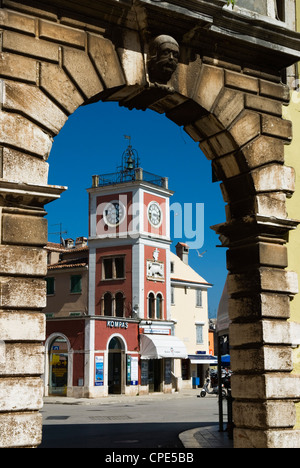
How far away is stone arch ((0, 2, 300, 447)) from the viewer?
7.12 metres

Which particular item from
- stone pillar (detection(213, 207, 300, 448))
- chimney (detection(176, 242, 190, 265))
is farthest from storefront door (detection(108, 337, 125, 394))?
stone pillar (detection(213, 207, 300, 448))

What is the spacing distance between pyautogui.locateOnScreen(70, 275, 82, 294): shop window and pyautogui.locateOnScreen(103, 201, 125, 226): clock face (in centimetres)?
440

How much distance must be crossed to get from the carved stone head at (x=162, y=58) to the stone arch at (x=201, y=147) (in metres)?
0.13

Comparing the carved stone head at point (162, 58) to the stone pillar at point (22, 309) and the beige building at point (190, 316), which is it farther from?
the beige building at point (190, 316)

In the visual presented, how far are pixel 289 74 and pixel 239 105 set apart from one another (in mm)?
1477

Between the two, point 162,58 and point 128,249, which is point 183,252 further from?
point 162,58

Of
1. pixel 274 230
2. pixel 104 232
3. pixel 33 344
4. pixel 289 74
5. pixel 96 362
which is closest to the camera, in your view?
pixel 33 344

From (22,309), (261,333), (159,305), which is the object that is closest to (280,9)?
(261,333)

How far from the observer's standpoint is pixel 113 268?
39.8 m

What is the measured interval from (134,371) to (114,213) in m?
10.2

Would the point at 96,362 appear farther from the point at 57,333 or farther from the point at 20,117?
the point at 20,117

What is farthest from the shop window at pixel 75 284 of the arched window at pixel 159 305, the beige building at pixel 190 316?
the beige building at pixel 190 316

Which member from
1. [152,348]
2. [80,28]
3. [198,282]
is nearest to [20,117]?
[80,28]

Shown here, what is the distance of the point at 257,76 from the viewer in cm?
945
